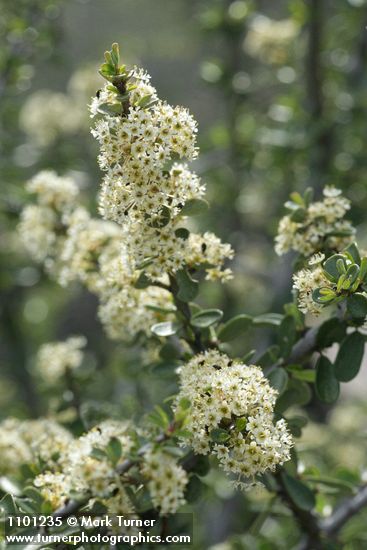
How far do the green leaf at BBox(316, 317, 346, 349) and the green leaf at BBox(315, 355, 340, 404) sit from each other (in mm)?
46

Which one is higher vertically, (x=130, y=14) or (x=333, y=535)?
(x=130, y=14)

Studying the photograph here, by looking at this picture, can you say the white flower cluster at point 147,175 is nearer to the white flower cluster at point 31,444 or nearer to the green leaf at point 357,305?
the green leaf at point 357,305

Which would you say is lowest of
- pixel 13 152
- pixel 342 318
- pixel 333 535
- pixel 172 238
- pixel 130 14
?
pixel 333 535

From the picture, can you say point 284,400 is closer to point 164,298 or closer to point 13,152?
point 164,298

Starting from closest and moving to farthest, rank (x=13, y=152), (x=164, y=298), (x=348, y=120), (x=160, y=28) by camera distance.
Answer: (x=164, y=298)
(x=348, y=120)
(x=13, y=152)
(x=160, y=28)

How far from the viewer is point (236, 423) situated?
4.85 feet

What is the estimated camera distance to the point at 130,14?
7.50 metres

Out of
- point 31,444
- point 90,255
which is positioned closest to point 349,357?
point 90,255

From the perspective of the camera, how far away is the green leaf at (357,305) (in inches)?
61.4

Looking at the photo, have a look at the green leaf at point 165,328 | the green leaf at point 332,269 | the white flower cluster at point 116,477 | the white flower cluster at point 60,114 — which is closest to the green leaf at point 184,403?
the white flower cluster at point 116,477

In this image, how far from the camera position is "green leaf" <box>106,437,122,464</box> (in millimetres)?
1455

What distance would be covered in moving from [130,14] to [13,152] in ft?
13.6

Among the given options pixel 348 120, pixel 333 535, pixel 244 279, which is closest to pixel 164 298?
pixel 333 535

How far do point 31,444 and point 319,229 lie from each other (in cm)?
119
